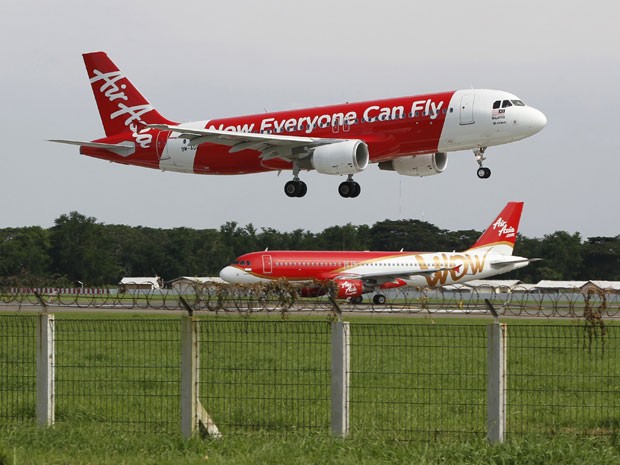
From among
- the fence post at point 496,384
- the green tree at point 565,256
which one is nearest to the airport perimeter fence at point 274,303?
the fence post at point 496,384

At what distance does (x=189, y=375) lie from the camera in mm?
13742

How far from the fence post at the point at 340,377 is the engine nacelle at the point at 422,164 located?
28.1m

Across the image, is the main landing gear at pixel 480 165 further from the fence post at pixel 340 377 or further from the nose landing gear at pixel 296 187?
the fence post at pixel 340 377

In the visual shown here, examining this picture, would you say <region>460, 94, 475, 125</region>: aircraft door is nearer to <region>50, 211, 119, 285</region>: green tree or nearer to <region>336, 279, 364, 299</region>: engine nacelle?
<region>336, 279, 364, 299</region>: engine nacelle

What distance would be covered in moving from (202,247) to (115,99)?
64.8 m

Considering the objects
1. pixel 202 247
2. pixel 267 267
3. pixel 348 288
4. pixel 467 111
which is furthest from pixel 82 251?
pixel 467 111

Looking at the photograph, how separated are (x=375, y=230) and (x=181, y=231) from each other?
20.9 metres

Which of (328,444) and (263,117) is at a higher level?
(263,117)

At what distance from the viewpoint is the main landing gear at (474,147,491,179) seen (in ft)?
116

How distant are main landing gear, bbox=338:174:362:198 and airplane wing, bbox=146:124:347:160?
1504 mm

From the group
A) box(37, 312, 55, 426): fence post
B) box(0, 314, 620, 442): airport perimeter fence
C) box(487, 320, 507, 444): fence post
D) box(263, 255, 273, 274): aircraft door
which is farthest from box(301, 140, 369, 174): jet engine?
box(263, 255, 273, 274): aircraft door

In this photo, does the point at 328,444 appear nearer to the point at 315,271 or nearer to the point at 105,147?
the point at 105,147

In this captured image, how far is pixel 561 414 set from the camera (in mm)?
16312

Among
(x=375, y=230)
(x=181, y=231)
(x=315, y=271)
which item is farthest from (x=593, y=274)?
(x=315, y=271)
